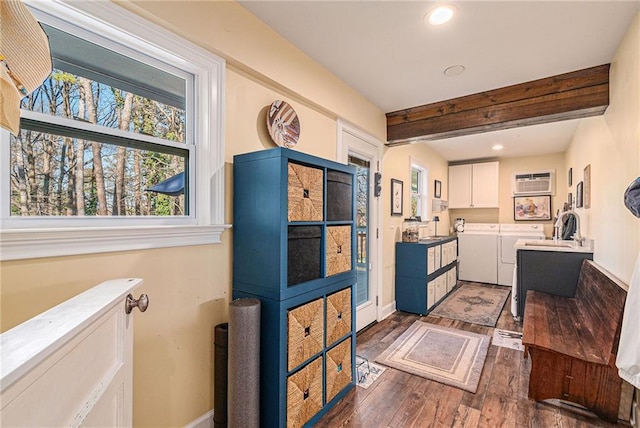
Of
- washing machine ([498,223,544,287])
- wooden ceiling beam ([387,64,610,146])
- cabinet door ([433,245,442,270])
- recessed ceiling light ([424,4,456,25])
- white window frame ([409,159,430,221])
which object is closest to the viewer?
recessed ceiling light ([424,4,456,25])

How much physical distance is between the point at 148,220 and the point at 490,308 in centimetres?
425

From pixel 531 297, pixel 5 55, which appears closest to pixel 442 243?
pixel 531 297

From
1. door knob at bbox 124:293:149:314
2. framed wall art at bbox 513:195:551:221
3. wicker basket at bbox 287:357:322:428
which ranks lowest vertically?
wicker basket at bbox 287:357:322:428

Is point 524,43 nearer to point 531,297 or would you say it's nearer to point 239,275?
point 531,297

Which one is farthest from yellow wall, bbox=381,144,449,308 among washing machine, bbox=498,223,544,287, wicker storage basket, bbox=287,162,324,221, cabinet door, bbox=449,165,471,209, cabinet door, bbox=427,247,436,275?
washing machine, bbox=498,223,544,287

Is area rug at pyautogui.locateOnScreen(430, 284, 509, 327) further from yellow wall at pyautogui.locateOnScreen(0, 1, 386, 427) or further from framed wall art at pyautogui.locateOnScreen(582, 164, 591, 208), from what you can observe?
yellow wall at pyautogui.locateOnScreen(0, 1, 386, 427)

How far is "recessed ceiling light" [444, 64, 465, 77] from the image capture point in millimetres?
2414

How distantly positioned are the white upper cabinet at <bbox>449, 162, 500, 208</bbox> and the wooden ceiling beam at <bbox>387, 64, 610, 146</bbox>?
3.36 meters

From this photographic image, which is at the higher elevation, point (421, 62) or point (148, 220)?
point (421, 62)

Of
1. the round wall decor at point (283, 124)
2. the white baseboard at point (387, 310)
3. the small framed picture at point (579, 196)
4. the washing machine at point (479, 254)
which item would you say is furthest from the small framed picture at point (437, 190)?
the round wall decor at point (283, 124)

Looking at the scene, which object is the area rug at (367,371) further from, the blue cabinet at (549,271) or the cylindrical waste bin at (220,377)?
the blue cabinet at (549,271)

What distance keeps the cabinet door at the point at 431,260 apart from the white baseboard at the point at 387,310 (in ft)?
2.04

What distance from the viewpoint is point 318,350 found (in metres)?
1.78

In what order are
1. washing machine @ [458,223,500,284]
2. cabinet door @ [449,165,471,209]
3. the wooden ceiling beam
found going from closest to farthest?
the wooden ceiling beam, washing machine @ [458,223,500,284], cabinet door @ [449,165,471,209]
